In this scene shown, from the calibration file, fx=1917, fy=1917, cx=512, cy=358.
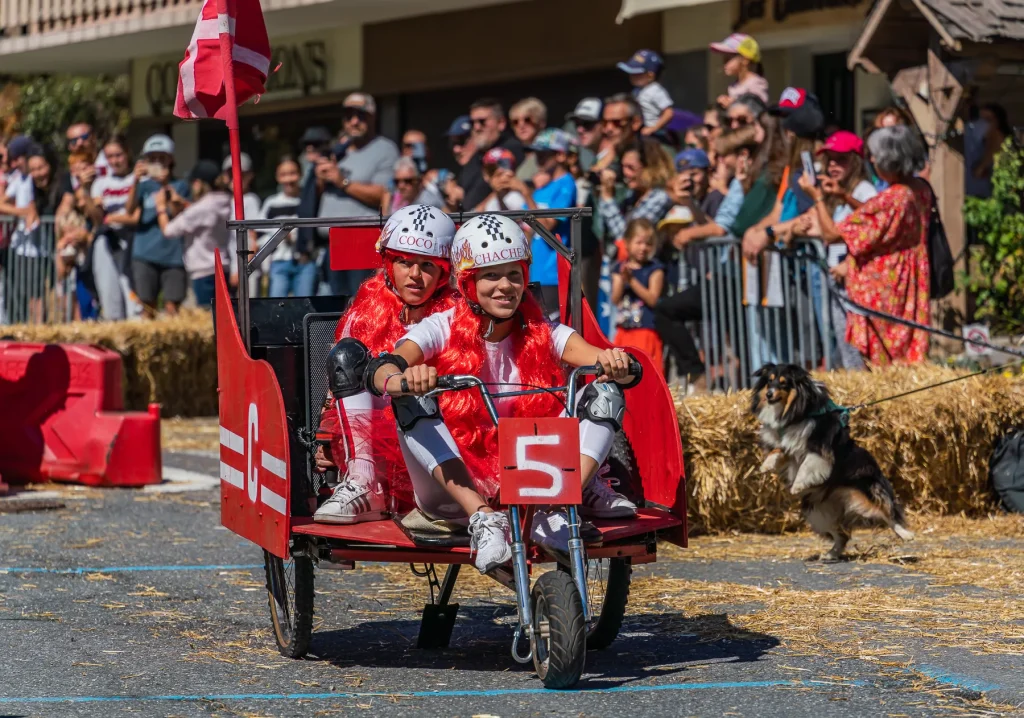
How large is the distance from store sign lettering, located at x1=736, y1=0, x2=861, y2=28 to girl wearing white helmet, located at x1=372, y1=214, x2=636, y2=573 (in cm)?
1195

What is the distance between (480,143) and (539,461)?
964cm

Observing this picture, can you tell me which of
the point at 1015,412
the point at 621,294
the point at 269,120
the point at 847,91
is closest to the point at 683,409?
the point at 1015,412

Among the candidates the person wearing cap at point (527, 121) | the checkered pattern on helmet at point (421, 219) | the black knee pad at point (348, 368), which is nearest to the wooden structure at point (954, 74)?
the person wearing cap at point (527, 121)

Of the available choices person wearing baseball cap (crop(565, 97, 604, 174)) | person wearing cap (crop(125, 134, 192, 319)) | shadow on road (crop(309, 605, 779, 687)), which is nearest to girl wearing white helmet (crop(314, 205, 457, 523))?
shadow on road (crop(309, 605, 779, 687))

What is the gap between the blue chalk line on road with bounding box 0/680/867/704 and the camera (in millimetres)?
6273

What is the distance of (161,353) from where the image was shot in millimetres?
17688

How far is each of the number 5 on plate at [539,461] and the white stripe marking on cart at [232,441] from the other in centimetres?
138

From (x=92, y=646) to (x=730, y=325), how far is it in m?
6.52

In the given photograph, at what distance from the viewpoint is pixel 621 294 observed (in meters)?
13.7

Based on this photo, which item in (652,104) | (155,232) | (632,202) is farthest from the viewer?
(155,232)

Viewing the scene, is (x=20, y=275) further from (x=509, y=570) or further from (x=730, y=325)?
(x=509, y=570)

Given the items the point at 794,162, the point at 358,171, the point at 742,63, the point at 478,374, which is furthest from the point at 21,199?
the point at 478,374

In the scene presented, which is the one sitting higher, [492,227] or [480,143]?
[480,143]

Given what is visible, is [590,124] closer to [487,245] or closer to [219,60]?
[219,60]
